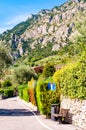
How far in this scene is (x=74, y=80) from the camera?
23.4 meters

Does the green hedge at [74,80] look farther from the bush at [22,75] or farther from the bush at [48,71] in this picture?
the bush at [22,75]

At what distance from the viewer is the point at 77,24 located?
3016 centimetres

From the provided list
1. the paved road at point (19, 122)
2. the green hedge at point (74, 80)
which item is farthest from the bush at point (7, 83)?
the green hedge at point (74, 80)

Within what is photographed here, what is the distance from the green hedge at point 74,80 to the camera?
21891mm

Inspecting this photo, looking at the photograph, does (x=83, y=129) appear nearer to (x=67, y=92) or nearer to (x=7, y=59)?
(x=67, y=92)

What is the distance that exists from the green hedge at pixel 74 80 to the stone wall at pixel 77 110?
0.35m

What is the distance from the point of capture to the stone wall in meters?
21.5

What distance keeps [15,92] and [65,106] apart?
7052 cm

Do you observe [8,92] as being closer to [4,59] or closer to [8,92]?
[8,92]

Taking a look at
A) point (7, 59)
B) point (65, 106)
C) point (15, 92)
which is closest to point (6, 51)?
point (7, 59)

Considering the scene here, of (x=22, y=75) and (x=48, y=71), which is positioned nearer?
(x=48, y=71)

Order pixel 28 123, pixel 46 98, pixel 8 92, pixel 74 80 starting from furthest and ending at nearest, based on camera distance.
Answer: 1. pixel 8 92
2. pixel 46 98
3. pixel 28 123
4. pixel 74 80

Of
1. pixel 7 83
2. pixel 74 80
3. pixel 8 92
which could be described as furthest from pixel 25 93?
pixel 7 83

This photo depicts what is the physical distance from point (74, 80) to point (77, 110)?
5.86 ft
